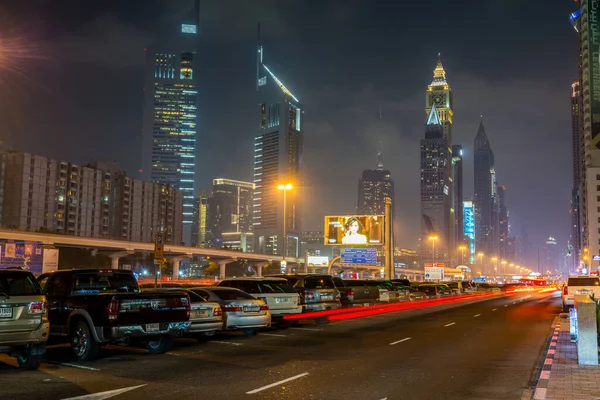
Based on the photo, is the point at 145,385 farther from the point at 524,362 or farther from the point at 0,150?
the point at 0,150

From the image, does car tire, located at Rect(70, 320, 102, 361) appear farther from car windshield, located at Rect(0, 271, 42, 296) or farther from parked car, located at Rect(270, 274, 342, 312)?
Result: parked car, located at Rect(270, 274, 342, 312)

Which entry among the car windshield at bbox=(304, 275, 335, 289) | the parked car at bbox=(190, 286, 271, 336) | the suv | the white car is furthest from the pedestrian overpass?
the suv

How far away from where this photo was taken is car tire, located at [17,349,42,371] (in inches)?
469

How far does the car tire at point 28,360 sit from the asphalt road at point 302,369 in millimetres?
187

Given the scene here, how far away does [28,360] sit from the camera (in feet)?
39.1

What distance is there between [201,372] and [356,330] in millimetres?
9757

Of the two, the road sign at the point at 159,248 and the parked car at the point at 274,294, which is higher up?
the road sign at the point at 159,248

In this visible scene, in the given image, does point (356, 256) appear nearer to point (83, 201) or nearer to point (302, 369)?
point (302, 369)

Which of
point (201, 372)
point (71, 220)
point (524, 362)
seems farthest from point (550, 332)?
point (71, 220)

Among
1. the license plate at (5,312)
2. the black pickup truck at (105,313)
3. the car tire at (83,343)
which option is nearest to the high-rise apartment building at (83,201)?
the black pickup truck at (105,313)

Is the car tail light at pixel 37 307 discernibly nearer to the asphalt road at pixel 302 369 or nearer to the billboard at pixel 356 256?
the asphalt road at pixel 302 369

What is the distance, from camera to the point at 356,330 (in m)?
20.7

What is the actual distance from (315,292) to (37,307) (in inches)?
581

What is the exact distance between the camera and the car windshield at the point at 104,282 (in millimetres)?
14634
